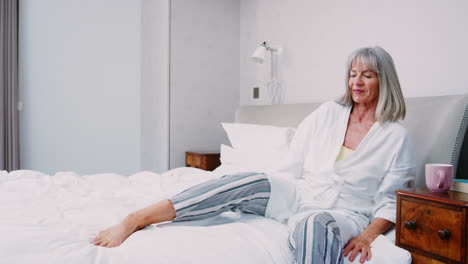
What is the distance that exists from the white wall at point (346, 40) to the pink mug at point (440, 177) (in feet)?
2.64

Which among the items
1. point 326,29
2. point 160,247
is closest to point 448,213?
point 160,247

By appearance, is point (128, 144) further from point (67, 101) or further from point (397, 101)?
point (397, 101)

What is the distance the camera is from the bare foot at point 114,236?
109 centimetres

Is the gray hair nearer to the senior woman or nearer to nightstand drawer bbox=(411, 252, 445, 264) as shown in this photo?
the senior woman

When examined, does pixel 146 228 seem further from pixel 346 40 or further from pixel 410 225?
pixel 346 40

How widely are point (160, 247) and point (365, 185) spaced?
0.86 metres

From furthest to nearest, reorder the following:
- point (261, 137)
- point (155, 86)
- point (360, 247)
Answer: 1. point (155, 86)
2. point (261, 137)
3. point (360, 247)

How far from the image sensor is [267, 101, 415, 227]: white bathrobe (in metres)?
1.40

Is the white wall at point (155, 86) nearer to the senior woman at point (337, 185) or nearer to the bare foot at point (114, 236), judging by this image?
the senior woman at point (337, 185)

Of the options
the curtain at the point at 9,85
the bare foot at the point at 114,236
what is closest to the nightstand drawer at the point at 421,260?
the bare foot at the point at 114,236

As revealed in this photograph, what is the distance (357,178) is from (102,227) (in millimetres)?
979

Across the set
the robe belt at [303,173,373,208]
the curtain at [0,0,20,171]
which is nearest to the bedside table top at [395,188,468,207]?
the robe belt at [303,173,373,208]

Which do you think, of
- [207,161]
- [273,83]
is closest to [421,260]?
[207,161]

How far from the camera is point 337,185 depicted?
1.49 m
